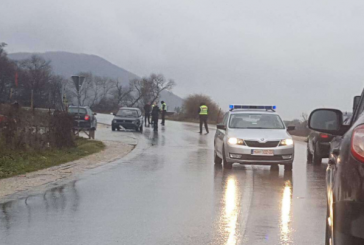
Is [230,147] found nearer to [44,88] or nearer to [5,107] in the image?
[5,107]

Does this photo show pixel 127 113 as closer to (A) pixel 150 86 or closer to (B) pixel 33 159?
(B) pixel 33 159

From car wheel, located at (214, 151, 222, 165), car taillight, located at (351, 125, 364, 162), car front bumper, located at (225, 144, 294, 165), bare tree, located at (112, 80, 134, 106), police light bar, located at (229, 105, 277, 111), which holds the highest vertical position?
bare tree, located at (112, 80, 134, 106)

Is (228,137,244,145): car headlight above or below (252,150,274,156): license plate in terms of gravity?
above

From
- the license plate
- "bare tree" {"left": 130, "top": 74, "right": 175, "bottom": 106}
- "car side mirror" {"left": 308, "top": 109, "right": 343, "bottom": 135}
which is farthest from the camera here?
"bare tree" {"left": 130, "top": 74, "right": 175, "bottom": 106}

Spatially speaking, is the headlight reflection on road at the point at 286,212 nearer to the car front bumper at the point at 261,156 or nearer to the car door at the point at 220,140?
the car front bumper at the point at 261,156

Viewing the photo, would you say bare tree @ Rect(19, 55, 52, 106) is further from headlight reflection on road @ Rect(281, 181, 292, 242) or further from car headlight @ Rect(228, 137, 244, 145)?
headlight reflection on road @ Rect(281, 181, 292, 242)

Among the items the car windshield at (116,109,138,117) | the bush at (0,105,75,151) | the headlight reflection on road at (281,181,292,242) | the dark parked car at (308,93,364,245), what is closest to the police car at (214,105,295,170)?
the headlight reflection on road at (281,181,292,242)

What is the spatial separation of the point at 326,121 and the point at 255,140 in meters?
8.93

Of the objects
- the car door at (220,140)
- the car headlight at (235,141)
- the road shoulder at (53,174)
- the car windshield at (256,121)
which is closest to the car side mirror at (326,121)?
the road shoulder at (53,174)

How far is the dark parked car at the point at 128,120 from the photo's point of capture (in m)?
34.9

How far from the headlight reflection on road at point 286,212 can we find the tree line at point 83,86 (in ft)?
227

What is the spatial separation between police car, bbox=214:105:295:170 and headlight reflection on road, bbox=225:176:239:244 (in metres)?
1.59

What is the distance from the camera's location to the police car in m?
14.0

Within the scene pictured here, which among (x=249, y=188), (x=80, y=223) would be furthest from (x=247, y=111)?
(x=80, y=223)
